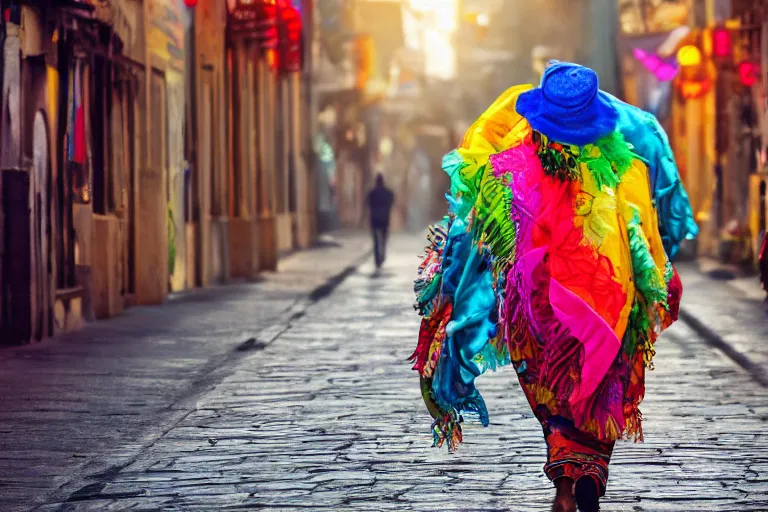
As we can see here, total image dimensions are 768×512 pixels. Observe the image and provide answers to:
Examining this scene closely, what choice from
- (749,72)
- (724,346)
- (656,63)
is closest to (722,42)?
(749,72)

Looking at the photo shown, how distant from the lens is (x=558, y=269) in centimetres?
691

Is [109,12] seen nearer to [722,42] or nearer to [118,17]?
[118,17]

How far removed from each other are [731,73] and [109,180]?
15.3 m

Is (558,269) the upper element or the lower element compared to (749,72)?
lower

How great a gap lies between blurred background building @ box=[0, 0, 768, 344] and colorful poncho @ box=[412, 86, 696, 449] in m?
8.43

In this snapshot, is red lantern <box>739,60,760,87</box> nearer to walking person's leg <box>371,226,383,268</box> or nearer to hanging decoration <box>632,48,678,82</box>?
hanging decoration <box>632,48,678,82</box>

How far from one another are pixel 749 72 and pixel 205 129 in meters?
9.04

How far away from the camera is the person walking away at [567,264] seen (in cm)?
681

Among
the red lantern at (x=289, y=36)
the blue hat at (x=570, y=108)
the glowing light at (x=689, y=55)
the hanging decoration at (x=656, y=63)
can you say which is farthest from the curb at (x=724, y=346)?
the hanging decoration at (x=656, y=63)

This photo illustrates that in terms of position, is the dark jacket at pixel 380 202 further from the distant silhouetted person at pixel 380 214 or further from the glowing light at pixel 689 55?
the glowing light at pixel 689 55

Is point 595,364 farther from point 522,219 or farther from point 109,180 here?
point 109,180

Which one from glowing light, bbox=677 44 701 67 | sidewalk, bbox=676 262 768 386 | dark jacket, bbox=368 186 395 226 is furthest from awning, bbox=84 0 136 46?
glowing light, bbox=677 44 701 67

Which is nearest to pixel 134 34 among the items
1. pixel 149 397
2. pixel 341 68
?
pixel 149 397

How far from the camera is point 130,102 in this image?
20.5 m
